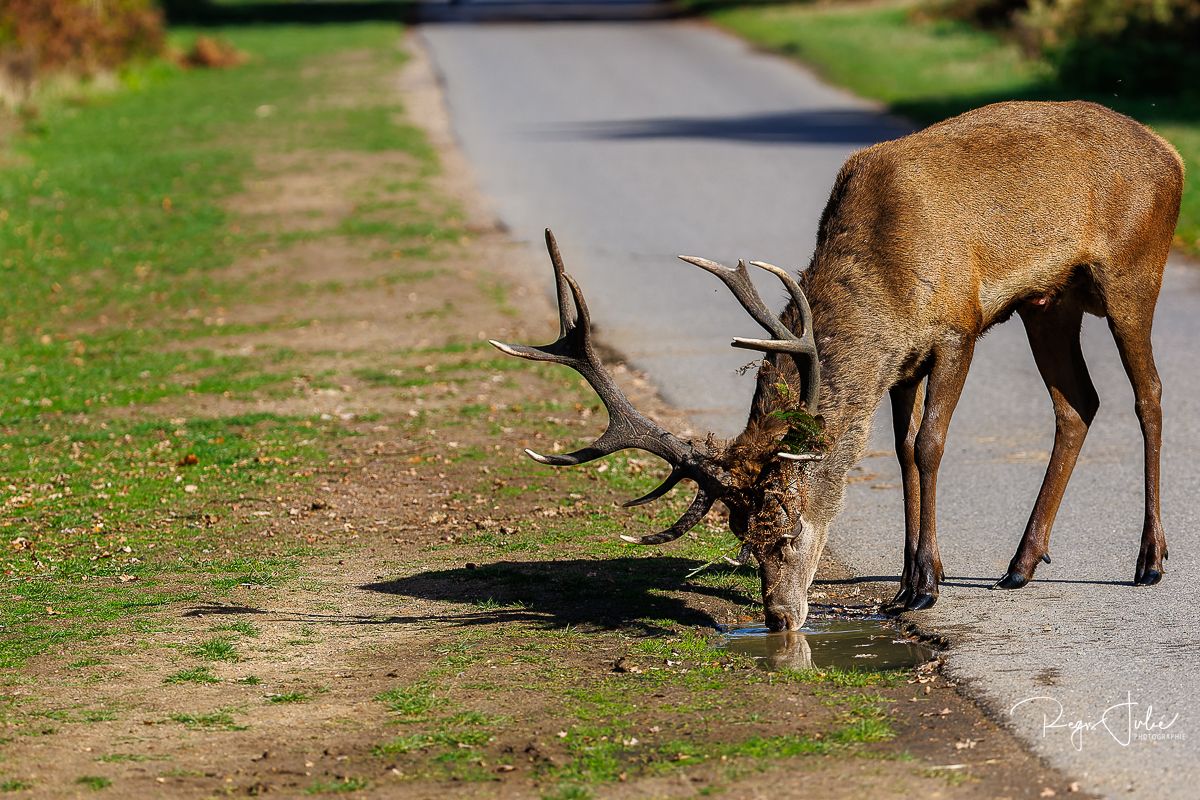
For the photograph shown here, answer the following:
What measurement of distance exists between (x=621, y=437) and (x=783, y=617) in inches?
40.3

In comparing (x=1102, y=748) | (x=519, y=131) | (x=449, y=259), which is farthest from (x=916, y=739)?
(x=519, y=131)

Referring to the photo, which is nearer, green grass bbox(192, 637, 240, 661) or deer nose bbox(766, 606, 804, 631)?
green grass bbox(192, 637, 240, 661)

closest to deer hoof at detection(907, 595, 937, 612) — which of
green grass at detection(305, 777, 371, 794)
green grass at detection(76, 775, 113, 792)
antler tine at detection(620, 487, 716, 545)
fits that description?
antler tine at detection(620, 487, 716, 545)

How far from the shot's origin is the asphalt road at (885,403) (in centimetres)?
640

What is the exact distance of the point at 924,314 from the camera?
7.45 meters

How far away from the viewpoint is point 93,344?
14250mm

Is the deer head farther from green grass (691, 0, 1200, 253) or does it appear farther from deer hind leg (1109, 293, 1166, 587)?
green grass (691, 0, 1200, 253)

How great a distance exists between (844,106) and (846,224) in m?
18.7

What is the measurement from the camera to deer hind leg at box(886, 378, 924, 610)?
7566 mm

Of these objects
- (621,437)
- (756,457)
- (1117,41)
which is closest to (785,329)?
(756,457)

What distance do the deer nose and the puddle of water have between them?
0.14ft

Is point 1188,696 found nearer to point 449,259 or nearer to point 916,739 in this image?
point 916,739

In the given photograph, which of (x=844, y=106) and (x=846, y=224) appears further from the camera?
(x=844, y=106)

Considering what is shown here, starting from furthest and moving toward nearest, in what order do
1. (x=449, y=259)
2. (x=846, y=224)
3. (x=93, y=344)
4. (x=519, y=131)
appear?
1. (x=519, y=131)
2. (x=449, y=259)
3. (x=93, y=344)
4. (x=846, y=224)
